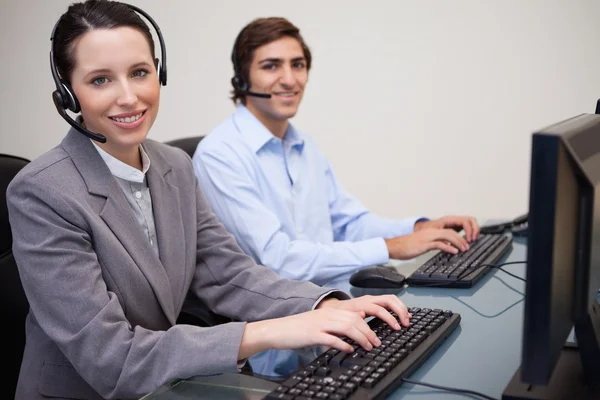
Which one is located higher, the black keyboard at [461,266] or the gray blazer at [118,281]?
the gray blazer at [118,281]

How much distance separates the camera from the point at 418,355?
0.95 metres

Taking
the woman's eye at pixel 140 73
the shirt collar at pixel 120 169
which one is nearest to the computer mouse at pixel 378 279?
the shirt collar at pixel 120 169

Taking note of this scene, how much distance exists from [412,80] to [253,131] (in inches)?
44.5

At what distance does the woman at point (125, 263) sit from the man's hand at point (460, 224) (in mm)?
656

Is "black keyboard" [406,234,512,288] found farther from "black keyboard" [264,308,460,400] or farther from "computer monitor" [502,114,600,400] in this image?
"computer monitor" [502,114,600,400]

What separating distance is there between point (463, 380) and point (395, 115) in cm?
213

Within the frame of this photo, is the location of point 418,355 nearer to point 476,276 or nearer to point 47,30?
point 476,276

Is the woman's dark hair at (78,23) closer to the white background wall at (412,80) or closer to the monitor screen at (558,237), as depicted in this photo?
the monitor screen at (558,237)

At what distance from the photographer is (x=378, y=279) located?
4.66ft

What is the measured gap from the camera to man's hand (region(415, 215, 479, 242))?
178 centimetres

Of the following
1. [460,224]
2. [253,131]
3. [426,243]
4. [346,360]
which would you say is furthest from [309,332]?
[253,131]

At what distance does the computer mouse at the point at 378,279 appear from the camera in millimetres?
1415

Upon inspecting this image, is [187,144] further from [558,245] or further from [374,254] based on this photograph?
[558,245]


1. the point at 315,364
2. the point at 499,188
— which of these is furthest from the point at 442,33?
the point at 315,364
